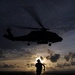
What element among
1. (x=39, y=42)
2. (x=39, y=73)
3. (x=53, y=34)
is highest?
(x=53, y=34)

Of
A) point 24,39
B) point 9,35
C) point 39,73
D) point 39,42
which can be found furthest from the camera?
point 9,35

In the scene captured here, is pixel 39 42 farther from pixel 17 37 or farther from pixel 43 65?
pixel 43 65

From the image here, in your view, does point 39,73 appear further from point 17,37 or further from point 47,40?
point 17,37

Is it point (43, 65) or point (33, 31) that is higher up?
point (33, 31)

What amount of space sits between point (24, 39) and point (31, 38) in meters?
1.62

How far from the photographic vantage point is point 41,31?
148 feet

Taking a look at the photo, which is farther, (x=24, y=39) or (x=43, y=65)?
(x=24, y=39)

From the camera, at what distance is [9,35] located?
48781mm

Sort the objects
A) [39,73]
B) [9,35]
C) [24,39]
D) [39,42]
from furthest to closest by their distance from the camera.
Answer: [9,35] < [24,39] < [39,42] < [39,73]

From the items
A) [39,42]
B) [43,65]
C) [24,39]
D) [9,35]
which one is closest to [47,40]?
[39,42]

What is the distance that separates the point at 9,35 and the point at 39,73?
28786 mm

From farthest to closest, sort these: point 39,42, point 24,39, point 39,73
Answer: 1. point 24,39
2. point 39,42
3. point 39,73

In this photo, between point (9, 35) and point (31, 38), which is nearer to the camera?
point (31, 38)

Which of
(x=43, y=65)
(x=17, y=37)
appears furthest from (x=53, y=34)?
(x=43, y=65)
